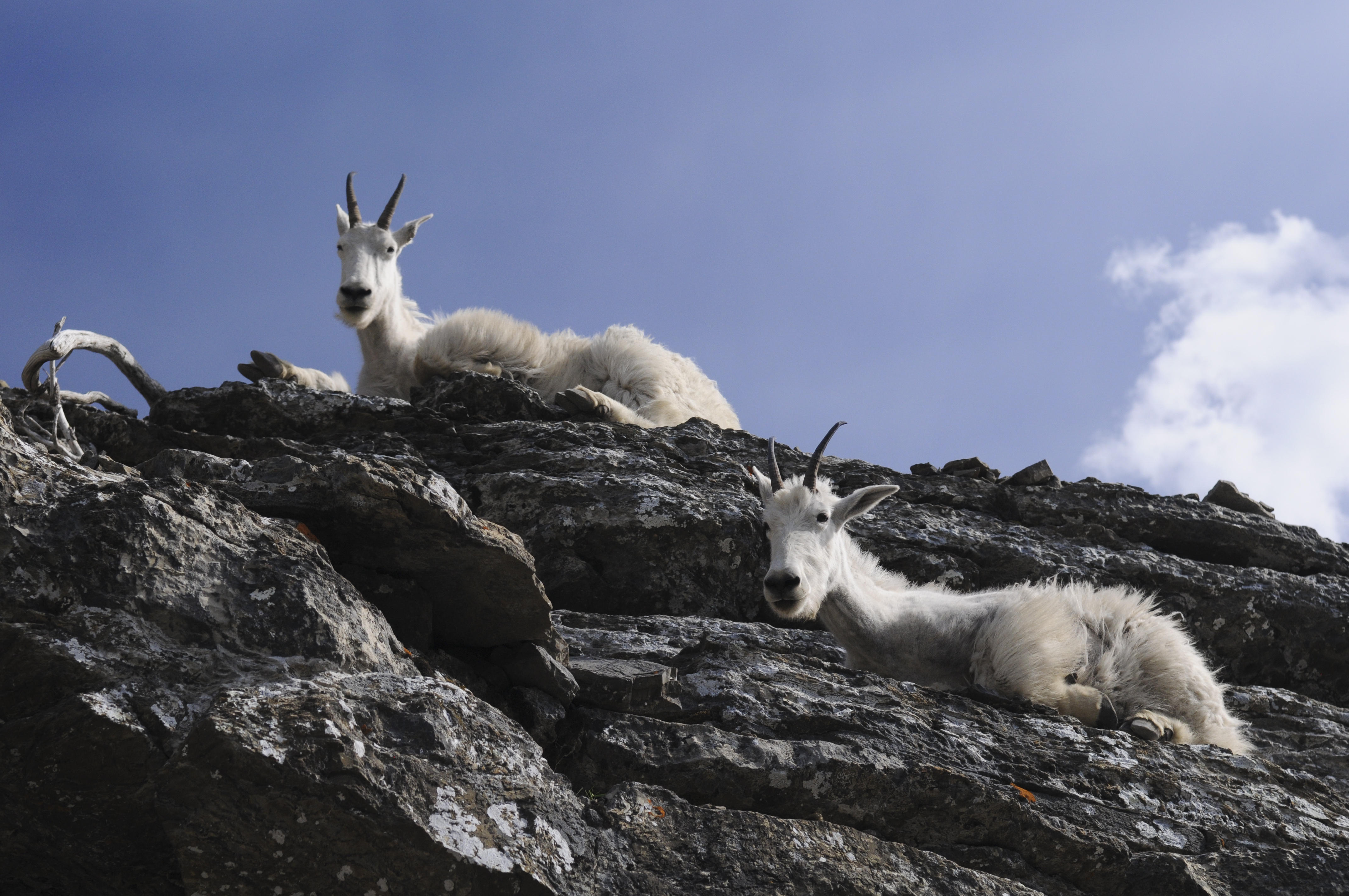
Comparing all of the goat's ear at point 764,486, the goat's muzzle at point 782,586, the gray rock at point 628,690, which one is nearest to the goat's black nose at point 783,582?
the goat's muzzle at point 782,586

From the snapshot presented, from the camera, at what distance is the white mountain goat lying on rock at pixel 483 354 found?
1117 centimetres

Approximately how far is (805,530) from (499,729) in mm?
3302

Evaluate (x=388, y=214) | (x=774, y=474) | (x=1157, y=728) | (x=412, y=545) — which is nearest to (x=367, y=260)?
(x=388, y=214)

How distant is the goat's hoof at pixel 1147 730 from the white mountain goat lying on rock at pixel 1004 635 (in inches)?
0.5

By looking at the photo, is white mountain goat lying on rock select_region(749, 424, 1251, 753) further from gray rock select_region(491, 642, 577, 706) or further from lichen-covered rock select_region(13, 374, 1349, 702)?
gray rock select_region(491, 642, 577, 706)

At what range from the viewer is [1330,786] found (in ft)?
18.4

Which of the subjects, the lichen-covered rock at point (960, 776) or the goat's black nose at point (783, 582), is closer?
the lichen-covered rock at point (960, 776)

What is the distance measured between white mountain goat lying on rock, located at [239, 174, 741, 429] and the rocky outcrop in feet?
11.6

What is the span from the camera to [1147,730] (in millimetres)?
5484

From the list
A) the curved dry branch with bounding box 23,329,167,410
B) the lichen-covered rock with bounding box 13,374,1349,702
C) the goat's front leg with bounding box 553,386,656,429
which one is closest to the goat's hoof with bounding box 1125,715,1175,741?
the lichen-covered rock with bounding box 13,374,1349,702

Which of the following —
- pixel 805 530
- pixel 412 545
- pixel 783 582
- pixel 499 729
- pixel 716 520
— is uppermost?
pixel 716 520

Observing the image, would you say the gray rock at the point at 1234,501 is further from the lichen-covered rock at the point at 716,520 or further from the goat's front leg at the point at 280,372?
the goat's front leg at the point at 280,372

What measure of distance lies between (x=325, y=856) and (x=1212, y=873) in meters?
3.57

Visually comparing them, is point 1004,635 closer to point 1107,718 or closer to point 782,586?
point 1107,718
